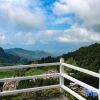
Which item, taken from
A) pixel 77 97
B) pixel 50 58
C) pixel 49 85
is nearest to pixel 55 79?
pixel 49 85

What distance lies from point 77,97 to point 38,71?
3.13 meters

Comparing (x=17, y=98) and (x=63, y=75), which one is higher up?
(x=63, y=75)

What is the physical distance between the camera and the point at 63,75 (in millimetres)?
9750

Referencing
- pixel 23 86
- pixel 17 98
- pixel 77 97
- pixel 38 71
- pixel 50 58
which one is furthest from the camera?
pixel 50 58

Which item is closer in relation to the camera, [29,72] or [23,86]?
[23,86]

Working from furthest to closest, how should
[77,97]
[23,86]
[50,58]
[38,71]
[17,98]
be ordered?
[50,58] < [38,71] < [23,86] < [17,98] < [77,97]

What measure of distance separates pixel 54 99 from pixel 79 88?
958mm

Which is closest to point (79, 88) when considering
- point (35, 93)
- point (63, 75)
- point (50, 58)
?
point (63, 75)

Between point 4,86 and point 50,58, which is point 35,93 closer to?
point 4,86

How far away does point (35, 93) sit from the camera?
9812 mm

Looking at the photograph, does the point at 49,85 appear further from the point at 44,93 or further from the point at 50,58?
the point at 50,58

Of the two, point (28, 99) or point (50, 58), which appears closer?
point (28, 99)

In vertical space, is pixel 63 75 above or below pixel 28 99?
above

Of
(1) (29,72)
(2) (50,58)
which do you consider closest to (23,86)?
(1) (29,72)
